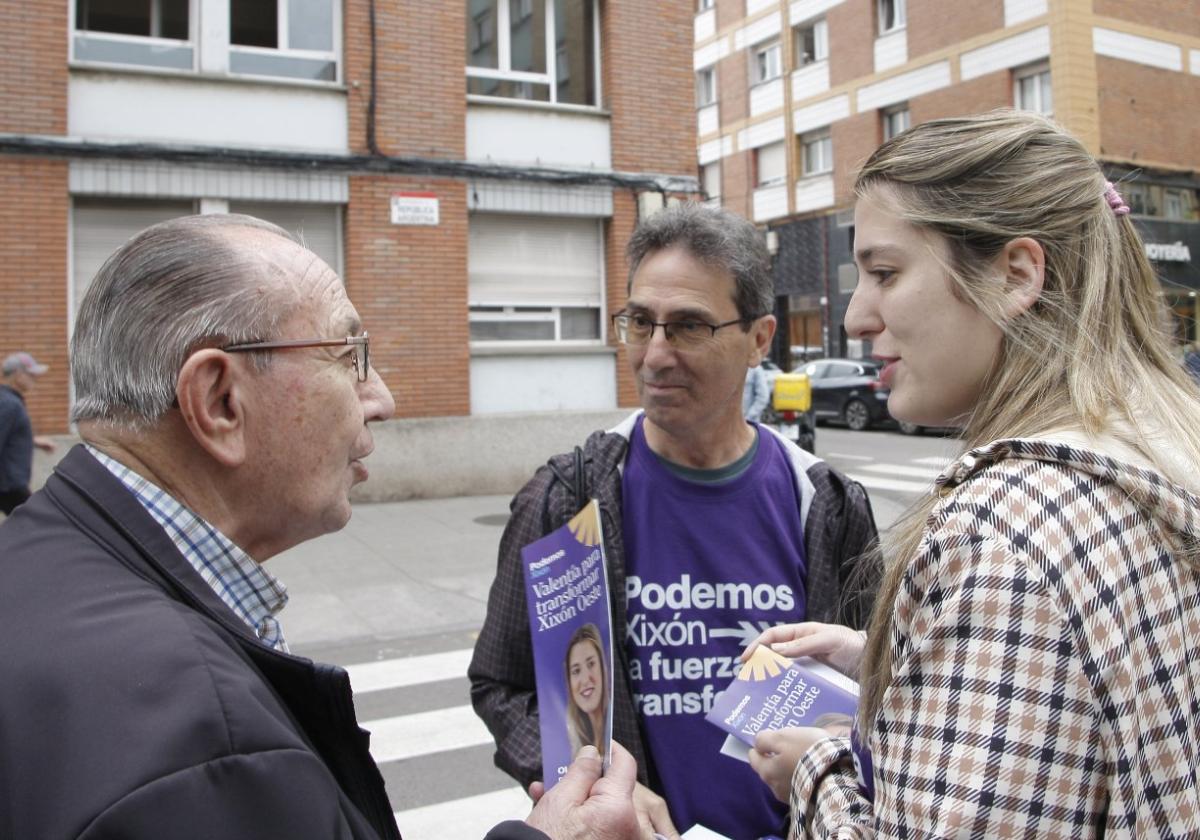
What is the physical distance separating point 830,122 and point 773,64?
3444 mm

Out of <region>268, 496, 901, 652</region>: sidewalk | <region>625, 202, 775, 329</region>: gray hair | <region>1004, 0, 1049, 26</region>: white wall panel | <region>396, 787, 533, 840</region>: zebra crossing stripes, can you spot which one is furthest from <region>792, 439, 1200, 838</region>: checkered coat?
<region>1004, 0, 1049, 26</region>: white wall panel

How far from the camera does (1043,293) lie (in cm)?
125

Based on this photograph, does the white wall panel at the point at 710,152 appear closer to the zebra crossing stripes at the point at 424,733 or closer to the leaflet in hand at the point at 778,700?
the zebra crossing stripes at the point at 424,733

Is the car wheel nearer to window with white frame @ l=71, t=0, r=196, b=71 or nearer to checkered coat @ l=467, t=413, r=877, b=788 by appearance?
window with white frame @ l=71, t=0, r=196, b=71

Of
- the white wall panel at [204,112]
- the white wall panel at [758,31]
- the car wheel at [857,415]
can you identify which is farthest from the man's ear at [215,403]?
the white wall panel at [758,31]

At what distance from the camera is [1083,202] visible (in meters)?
1.28

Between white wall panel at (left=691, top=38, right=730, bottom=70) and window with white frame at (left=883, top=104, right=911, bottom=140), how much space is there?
671 cm

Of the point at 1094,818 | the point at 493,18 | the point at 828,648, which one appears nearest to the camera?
the point at 1094,818

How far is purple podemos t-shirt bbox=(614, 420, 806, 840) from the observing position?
1.98 meters

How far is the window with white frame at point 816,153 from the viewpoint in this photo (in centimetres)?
2684

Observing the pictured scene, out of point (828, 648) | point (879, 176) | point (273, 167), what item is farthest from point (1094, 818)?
point (273, 167)

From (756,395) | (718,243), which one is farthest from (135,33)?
(718,243)

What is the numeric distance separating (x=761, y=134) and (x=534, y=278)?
18545 mm

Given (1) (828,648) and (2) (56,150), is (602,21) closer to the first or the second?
(2) (56,150)
